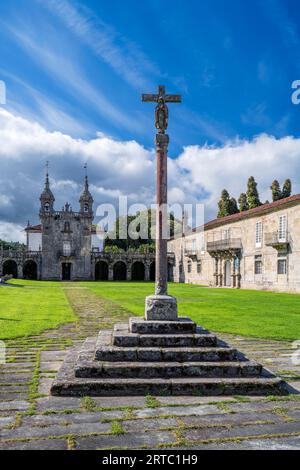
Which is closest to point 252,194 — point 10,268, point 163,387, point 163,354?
point 10,268

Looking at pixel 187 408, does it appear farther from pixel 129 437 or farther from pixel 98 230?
pixel 98 230

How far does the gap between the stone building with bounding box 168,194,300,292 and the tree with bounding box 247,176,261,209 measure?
8.73 m

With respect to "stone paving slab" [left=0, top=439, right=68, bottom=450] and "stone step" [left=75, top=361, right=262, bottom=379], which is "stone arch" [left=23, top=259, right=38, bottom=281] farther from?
"stone paving slab" [left=0, top=439, right=68, bottom=450]

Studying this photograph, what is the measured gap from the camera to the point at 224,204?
187 ft

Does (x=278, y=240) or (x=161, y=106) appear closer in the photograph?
(x=161, y=106)

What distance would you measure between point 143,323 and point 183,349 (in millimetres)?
918

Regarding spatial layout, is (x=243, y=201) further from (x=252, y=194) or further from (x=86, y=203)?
(x=86, y=203)

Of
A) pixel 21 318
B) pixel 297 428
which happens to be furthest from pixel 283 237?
pixel 297 428

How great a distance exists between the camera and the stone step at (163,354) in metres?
6.46

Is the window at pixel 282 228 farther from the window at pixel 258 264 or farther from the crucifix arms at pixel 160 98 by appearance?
the crucifix arms at pixel 160 98

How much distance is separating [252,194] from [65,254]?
2621 cm

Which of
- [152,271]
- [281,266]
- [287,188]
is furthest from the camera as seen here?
[152,271]

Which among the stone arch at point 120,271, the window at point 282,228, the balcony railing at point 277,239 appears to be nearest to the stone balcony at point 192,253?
the stone arch at point 120,271

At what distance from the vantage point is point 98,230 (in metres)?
71.5
